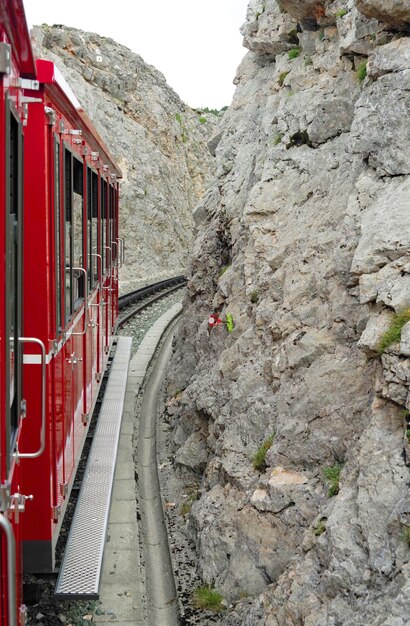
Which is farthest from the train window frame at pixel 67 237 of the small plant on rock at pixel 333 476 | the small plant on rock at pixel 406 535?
the small plant on rock at pixel 406 535

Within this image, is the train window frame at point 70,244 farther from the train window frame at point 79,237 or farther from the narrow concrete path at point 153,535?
the narrow concrete path at point 153,535

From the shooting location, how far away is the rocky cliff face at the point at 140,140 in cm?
3834

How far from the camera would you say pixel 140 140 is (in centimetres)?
4234

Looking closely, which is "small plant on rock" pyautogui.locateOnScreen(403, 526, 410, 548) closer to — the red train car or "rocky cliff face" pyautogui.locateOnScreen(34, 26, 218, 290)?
the red train car

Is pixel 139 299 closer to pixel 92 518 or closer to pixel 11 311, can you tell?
pixel 92 518

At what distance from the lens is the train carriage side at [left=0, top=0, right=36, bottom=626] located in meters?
2.65

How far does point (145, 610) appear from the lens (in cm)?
606

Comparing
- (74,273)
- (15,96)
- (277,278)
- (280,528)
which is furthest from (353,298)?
(15,96)

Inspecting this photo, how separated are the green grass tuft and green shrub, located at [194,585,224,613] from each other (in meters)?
2.61

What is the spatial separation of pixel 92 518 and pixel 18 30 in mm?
4162

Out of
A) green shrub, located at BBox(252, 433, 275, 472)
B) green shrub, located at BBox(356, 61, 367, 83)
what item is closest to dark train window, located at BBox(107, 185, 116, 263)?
green shrub, located at BBox(356, 61, 367, 83)

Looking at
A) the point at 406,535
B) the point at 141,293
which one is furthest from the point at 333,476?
the point at 141,293

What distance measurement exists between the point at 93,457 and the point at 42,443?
3.70 meters

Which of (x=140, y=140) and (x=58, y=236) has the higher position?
(x=140, y=140)
